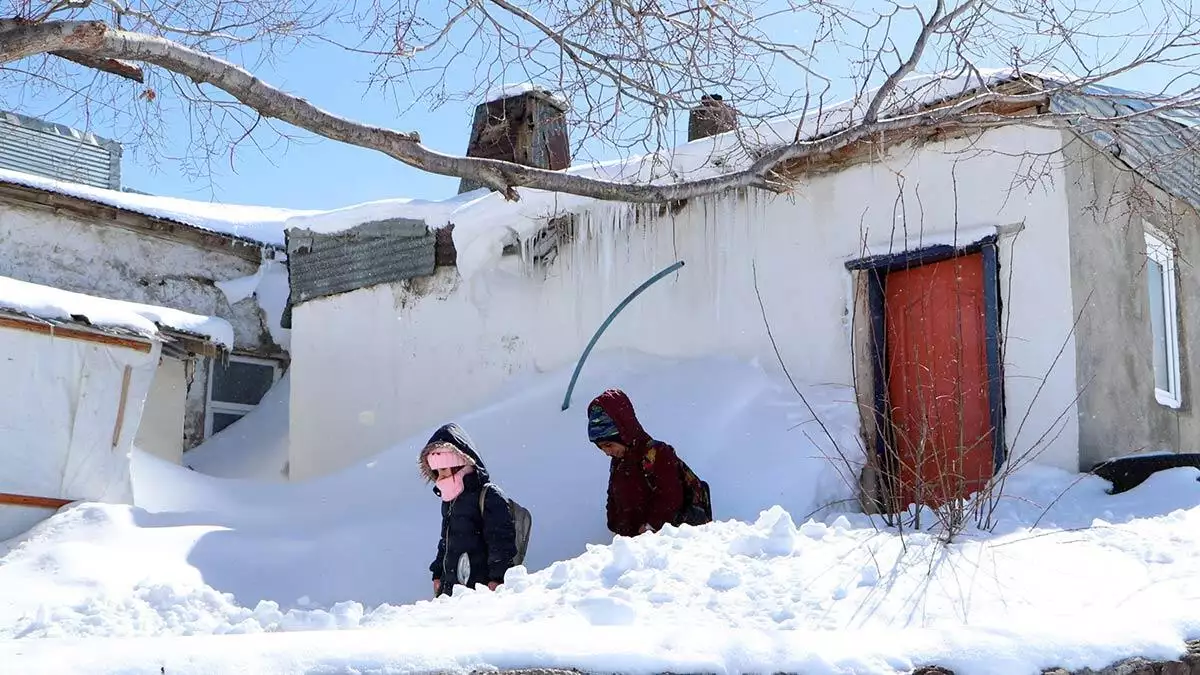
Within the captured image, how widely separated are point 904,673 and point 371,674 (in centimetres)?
153

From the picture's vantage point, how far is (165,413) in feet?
38.1

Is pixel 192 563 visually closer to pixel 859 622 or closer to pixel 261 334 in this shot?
pixel 859 622

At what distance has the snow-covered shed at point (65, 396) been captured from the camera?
26.7 ft

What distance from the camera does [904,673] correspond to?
3.46m

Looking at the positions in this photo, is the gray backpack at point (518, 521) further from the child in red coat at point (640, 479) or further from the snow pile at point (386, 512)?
the snow pile at point (386, 512)

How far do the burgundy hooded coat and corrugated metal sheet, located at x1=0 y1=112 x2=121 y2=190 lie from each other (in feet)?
34.9

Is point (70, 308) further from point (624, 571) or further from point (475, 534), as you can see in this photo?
point (624, 571)

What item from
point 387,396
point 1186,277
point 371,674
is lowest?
point 371,674

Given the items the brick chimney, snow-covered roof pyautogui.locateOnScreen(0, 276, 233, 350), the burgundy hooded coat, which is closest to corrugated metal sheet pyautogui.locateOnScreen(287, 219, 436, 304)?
the brick chimney

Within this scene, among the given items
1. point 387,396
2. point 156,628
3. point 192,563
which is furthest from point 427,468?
point 387,396

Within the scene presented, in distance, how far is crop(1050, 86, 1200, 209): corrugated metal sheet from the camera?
21.0 ft

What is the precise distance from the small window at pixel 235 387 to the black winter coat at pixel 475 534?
10031mm

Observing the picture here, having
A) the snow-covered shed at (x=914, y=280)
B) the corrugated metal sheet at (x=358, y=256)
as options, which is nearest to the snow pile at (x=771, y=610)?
the snow-covered shed at (x=914, y=280)

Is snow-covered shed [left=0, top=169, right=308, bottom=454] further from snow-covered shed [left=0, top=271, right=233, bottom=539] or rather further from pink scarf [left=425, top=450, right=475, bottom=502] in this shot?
pink scarf [left=425, top=450, right=475, bottom=502]
